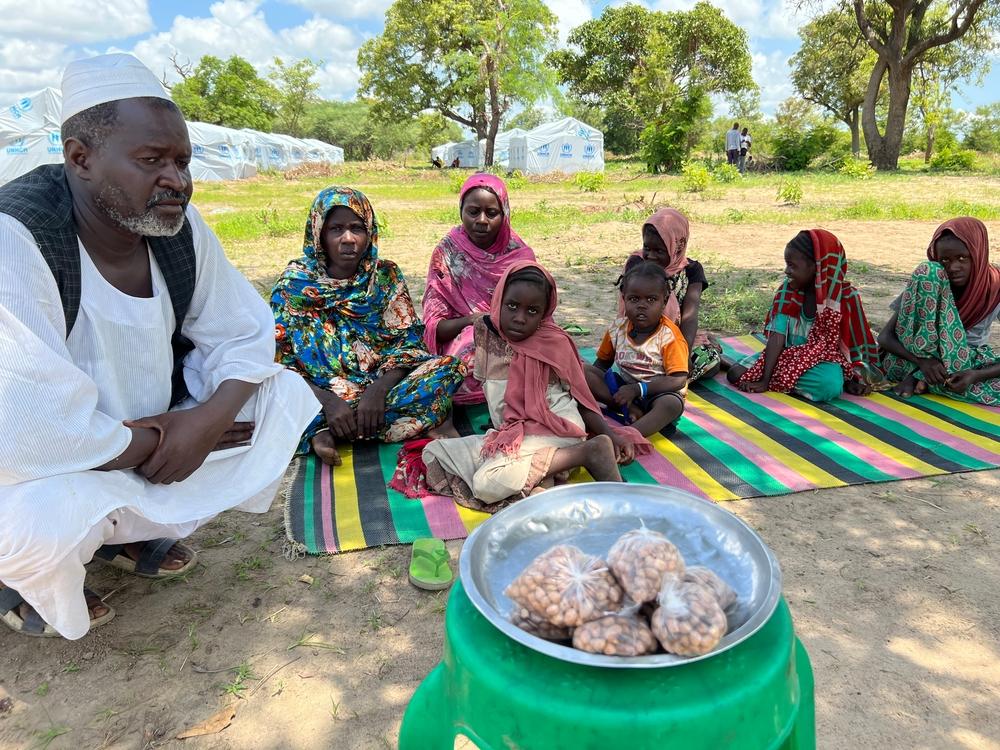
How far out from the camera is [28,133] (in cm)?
1938

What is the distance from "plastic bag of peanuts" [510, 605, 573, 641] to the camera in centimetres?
117

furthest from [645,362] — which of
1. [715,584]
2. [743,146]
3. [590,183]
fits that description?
[743,146]

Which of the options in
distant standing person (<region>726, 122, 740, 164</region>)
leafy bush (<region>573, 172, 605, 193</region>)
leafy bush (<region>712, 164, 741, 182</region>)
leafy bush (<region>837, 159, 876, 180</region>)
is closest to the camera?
leafy bush (<region>573, 172, 605, 193</region>)

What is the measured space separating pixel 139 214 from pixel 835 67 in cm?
3820

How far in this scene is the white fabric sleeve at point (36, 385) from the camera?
5.73 feet

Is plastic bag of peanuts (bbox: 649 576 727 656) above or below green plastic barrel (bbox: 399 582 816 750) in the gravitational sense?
above

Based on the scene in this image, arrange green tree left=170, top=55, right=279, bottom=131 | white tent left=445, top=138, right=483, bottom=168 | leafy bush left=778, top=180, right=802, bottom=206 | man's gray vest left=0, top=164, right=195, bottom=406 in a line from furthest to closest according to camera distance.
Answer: green tree left=170, top=55, right=279, bottom=131 < white tent left=445, top=138, right=483, bottom=168 < leafy bush left=778, top=180, right=802, bottom=206 < man's gray vest left=0, top=164, right=195, bottom=406

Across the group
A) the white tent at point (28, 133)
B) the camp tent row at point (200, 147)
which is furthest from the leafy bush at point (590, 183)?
the white tent at point (28, 133)

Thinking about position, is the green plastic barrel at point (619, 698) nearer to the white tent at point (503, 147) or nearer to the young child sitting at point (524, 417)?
the young child sitting at point (524, 417)

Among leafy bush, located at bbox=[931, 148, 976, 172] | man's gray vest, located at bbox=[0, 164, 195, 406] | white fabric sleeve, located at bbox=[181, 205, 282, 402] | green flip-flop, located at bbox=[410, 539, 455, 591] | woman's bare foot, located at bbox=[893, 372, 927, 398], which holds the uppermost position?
leafy bush, located at bbox=[931, 148, 976, 172]

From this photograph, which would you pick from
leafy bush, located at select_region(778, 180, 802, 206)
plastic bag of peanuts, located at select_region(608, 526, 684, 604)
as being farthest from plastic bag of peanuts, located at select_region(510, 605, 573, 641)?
leafy bush, located at select_region(778, 180, 802, 206)

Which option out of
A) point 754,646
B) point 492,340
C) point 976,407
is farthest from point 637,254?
point 754,646

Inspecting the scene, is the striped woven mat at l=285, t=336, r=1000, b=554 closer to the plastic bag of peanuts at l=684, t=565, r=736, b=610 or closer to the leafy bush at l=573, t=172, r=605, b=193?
the plastic bag of peanuts at l=684, t=565, r=736, b=610

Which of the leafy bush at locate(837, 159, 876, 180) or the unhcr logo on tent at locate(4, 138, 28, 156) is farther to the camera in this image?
the leafy bush at locate(837, 159, 876, 180)
